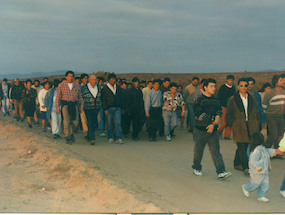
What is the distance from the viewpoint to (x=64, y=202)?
213 inches

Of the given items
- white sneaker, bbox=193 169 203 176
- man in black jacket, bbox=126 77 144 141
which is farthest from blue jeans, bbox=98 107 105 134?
white sneaker, bbox=193 169 203 176

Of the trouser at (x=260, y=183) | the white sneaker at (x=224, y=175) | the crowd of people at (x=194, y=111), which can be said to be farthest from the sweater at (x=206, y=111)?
the trouser at (x=260, y=183)

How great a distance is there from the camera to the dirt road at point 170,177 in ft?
17.4

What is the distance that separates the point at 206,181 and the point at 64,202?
246 cm

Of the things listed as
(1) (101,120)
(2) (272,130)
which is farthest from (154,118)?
(2) (272,130)

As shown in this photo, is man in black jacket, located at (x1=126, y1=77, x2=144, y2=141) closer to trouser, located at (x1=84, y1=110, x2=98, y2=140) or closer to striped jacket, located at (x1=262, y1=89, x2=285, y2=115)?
trouser, located at (x1=84, y1=110, x2=98, y2=140)

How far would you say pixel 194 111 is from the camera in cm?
643

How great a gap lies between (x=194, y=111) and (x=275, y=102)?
7.74 feet

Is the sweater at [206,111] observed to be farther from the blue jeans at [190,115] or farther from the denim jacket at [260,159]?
the blue jeans at [190,115]

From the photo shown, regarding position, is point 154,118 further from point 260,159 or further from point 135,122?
point 260,159

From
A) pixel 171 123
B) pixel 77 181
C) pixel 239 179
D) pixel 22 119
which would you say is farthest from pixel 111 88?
pixel 22 119

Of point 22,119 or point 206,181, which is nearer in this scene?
point 206,181

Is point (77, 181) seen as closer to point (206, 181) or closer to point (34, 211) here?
point (34, 211)

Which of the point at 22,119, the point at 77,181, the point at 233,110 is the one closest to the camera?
the point at 77,181
